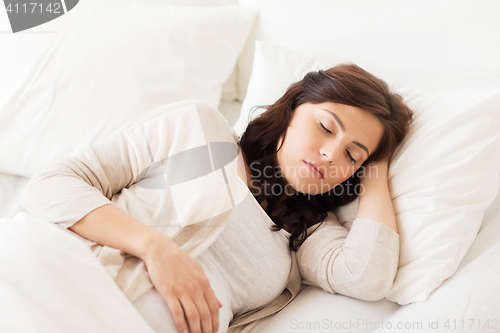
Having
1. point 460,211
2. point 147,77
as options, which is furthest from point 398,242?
point 147,77

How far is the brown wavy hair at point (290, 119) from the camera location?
37.1 inches

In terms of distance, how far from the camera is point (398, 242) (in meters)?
0.88

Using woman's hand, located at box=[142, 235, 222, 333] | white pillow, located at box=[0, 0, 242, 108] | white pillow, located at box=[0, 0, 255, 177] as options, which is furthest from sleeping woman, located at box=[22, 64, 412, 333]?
white pillow, located at box=[0, 0, 242, 108]

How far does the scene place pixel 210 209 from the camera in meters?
0.82

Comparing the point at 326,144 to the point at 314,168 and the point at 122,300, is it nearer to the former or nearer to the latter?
the point at 314,168

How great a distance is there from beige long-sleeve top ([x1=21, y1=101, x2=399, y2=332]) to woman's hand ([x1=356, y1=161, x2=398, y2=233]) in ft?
0.09

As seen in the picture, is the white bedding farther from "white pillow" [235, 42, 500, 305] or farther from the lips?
the lips

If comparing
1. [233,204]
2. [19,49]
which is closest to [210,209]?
[233,204]

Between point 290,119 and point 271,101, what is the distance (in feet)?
0.67

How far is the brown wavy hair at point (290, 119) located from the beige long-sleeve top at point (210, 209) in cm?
9

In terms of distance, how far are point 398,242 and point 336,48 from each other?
698 mm

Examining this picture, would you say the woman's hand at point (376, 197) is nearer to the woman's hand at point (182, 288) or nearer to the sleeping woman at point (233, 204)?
the sleeping woman at point (233, 204)

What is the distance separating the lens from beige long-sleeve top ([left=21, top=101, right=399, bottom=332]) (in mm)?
807

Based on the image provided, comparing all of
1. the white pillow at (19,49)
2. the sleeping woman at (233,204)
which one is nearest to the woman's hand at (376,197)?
the sleeping woman at (233,204)
